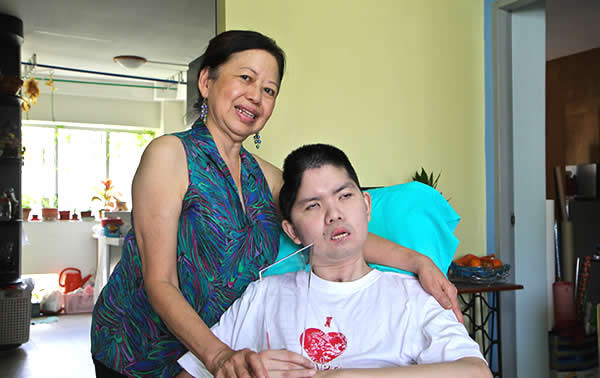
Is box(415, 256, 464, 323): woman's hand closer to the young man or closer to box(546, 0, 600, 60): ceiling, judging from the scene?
the young man

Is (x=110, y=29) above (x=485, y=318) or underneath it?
above

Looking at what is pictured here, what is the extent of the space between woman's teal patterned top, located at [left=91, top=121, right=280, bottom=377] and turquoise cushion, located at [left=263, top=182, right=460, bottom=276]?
0.56 ft

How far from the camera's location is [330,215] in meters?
1.22

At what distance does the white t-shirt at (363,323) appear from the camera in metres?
0.93

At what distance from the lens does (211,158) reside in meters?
1.33

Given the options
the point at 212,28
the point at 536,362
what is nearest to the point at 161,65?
the point at 212,28

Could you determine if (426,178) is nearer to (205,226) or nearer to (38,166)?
(205,226)

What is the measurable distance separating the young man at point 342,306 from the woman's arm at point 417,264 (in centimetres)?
2

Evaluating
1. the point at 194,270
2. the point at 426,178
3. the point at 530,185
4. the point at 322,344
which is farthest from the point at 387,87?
the point at 322,344

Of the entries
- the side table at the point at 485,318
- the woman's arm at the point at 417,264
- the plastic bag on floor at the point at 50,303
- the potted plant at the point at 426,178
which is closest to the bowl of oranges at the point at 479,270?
the side table at the point at 485,318

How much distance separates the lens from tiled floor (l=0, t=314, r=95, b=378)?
371 cm

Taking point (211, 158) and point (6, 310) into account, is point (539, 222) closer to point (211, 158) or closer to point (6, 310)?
point (211, 158)

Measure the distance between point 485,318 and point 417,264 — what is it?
188 cm

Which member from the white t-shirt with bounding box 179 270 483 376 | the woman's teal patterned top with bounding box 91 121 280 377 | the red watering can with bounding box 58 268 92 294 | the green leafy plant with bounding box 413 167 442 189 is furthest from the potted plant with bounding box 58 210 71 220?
the white t-shirt with bounding box 179 270 483 376
